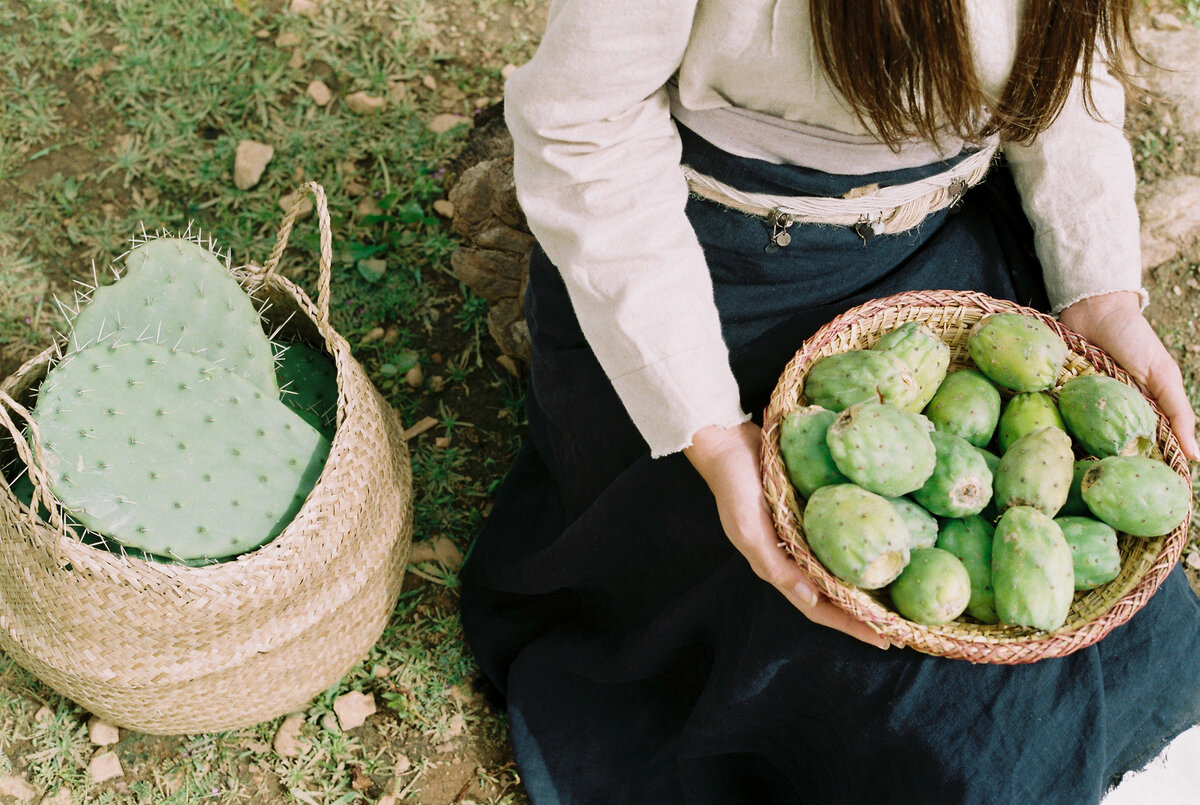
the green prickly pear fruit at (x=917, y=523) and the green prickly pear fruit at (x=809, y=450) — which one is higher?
the green prickly pear fruit at (x=809, y=450)

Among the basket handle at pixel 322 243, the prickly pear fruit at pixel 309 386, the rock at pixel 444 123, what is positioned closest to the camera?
the basket handle at pixel 322 243

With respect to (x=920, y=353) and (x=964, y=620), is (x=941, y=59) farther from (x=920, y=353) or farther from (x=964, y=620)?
(x=964, y=620)

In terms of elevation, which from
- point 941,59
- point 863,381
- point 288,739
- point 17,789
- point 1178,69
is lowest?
point 17,789

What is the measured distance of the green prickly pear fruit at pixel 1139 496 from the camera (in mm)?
1099

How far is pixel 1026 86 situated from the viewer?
1108 mm

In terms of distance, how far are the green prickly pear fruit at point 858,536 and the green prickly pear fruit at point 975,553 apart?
11 cm

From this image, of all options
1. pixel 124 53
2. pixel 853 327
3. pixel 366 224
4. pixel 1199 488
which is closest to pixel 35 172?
pixel 124 53

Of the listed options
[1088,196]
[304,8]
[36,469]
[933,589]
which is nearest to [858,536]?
[933,589]

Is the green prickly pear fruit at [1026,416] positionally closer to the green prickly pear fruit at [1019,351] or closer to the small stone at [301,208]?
the green prickly pear fruit at [1019,351]

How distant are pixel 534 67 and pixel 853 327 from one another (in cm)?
53

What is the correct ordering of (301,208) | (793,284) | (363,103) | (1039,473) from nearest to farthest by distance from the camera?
(1039,473) → (793,284) → (301,208) → (363,103)

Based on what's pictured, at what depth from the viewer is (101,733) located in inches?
69.7

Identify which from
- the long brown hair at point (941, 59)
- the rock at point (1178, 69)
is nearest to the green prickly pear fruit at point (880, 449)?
the long brown hair at point (941, 59)

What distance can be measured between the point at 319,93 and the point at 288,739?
1.59m
